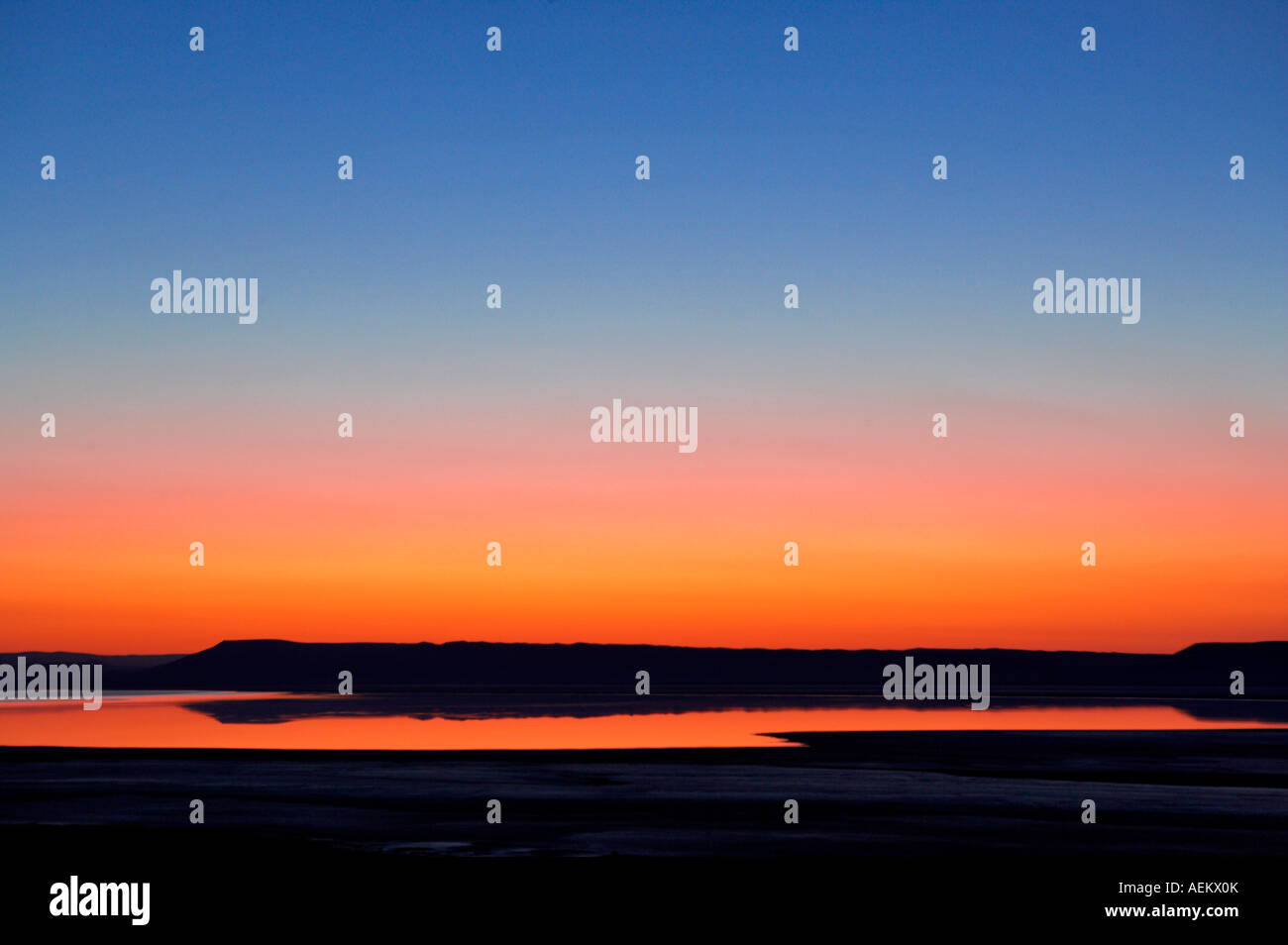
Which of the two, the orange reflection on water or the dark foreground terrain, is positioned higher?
the dark foreground terrain

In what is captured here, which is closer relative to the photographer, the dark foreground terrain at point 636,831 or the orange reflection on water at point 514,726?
the dark foreground terrain at point 636,831

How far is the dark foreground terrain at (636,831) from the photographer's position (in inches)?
759

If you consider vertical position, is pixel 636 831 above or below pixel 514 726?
above

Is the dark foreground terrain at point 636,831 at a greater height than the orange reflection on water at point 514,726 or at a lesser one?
greater

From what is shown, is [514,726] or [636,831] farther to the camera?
[514,726]

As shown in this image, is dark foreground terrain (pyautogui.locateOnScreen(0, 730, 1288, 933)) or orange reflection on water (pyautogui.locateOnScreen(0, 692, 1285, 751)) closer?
dark foreground terrain (pyautogui.locateOnScreen(0, 730, 1288, 933))

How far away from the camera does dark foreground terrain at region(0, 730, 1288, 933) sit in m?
19.3

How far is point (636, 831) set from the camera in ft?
81.7
